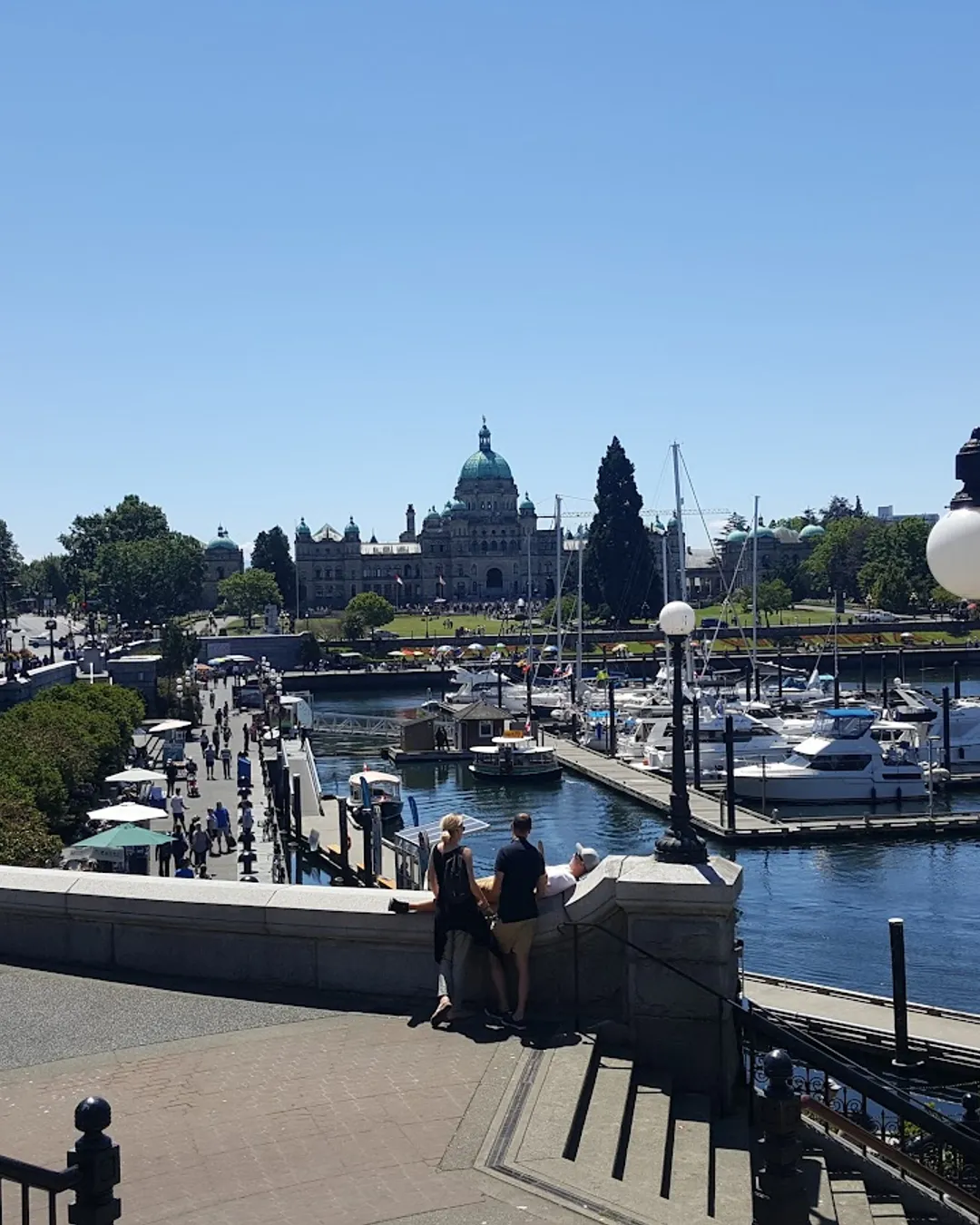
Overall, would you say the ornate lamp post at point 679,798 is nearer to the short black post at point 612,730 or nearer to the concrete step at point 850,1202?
the concrete step at point 850,1202

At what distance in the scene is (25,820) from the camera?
2592 cm

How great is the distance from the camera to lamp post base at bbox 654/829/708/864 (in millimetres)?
10008

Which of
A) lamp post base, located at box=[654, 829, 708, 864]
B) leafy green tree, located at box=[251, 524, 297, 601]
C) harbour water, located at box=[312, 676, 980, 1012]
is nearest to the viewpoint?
lamp post base, located at box=[654, 829, 708, 864]

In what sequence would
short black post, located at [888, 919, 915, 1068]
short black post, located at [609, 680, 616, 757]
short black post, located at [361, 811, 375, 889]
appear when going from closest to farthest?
short black post, located at [888, 919, 915, 1068], short black post, located at [361, 811, 375, 889], short black post, located at [609, 680, 616, 757]

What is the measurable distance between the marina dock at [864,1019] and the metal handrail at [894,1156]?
1128 cm

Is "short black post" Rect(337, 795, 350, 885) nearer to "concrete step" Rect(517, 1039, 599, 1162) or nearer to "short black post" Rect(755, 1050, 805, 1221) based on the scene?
"concrete step" Rect(517, 1039, 599, 1162)

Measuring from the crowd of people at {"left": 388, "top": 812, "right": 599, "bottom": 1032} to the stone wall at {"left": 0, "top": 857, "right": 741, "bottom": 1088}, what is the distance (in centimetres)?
20

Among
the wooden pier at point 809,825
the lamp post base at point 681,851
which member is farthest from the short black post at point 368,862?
the lamp post base at point 681,851

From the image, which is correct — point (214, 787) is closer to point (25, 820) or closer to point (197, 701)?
point (25, 820)

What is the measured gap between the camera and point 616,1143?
8383 mm

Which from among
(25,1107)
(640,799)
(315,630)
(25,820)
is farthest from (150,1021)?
(315,630)

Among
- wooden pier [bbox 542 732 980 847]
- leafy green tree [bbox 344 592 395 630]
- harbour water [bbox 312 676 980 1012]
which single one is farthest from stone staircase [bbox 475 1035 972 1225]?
leafy green tree [bbox 344 592 395 630]

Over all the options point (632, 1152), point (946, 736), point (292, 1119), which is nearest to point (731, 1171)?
point (632, 1152)

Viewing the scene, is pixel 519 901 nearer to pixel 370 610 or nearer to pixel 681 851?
pixel 681 851
